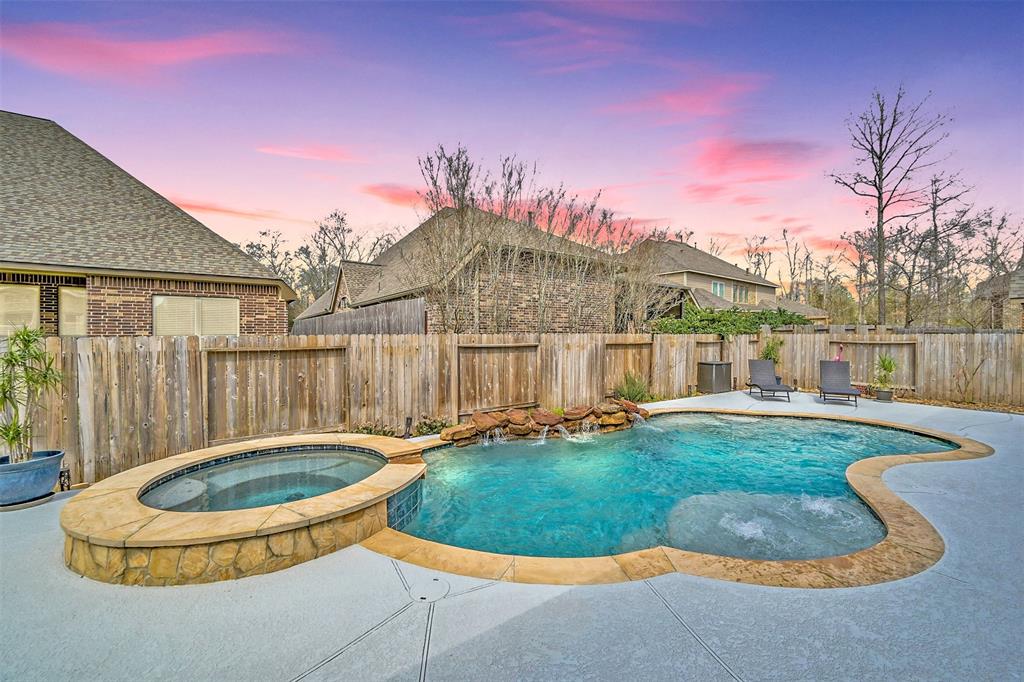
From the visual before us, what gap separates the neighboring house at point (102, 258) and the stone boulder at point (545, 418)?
23.6 feet

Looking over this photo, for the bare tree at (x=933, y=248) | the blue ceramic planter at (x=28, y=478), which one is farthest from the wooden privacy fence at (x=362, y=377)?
the bare tree at (x=933, y=248)

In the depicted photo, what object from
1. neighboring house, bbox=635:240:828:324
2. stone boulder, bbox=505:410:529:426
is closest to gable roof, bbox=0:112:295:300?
stone boulder, bbox=505:410:529:426

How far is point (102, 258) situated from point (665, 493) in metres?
11.2

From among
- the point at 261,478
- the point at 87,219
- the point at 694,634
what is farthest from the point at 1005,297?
the point at 87,219

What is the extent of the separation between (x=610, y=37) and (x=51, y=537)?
986cm

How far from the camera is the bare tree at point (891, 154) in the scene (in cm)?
1412

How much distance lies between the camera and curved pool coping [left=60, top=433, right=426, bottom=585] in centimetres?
271

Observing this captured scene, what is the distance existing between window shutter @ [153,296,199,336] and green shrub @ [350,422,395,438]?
18.1 feet

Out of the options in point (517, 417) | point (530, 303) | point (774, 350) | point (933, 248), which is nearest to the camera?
point (517, 417)

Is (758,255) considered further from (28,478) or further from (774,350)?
(28,478)

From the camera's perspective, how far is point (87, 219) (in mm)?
8953

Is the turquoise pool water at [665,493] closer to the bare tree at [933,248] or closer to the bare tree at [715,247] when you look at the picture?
the bare tree at [933,248]

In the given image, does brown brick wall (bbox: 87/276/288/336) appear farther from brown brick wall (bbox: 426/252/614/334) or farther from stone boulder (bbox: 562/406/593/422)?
stone boulder (bbox: 562/406/593/422)

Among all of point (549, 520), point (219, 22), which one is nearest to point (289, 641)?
point (549, 520)
